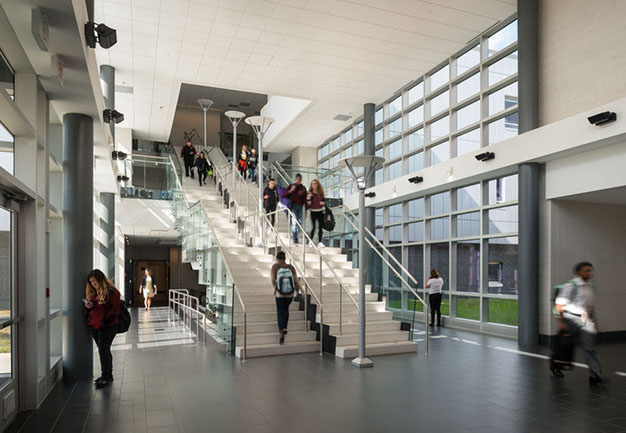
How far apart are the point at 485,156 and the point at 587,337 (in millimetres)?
5519

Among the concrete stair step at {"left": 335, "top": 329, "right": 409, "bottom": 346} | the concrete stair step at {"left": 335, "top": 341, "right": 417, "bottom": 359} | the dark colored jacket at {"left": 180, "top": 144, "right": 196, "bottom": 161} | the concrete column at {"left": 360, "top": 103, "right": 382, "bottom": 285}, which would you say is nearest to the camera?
the concrete stair step at {"left": 335, "top": 341, "right": 417, "bottom": 359}

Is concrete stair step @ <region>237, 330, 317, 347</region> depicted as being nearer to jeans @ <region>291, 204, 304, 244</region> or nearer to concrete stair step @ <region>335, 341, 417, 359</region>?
concrete stair step @ <region>335, 341, 417, 359</region>

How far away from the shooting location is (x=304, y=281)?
1005 cm

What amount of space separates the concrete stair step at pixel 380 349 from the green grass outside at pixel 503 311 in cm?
352

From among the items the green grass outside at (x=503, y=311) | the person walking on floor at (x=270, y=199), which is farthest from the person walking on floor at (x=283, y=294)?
the green grass outside at (x=503, y=311)

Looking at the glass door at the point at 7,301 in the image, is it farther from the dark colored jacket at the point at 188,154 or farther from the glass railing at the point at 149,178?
the dark colored jacket at the point at 188,154

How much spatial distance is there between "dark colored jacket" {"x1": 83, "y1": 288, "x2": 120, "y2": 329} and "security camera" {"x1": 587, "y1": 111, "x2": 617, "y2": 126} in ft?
27.5

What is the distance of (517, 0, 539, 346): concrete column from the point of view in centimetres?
981

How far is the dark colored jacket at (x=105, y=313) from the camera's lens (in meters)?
6.59

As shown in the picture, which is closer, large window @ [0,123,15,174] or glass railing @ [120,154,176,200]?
large window @ [0,123,15,174]

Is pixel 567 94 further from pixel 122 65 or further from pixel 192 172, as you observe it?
pixel 192 172

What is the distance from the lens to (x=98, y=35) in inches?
227

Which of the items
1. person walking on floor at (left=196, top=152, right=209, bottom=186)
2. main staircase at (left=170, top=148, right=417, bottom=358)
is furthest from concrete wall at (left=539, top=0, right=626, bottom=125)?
person walking on floor at (left=196, top=152, right=209, bottom=186)

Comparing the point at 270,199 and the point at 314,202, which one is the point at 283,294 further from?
the point at 270,199
